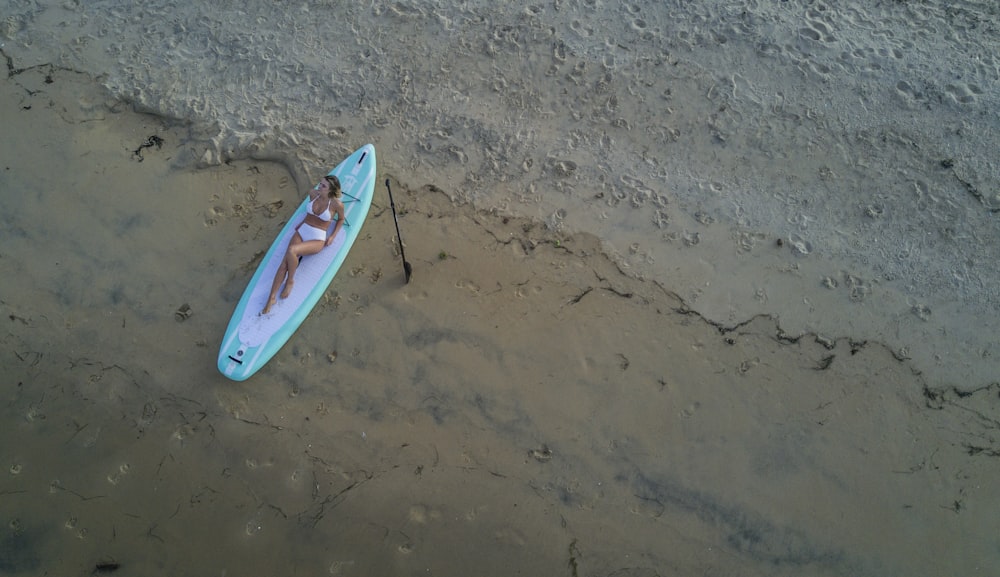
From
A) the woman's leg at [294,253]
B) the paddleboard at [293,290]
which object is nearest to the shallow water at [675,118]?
the paddleboard at [293,290]

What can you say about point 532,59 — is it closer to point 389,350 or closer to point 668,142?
point 668,142

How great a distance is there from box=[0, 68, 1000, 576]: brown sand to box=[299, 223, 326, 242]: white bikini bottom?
1.36 ft

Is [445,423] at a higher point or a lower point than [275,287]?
lower

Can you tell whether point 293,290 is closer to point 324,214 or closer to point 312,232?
point 312,232

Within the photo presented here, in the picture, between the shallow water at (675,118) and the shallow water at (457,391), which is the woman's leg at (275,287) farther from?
the shallow water at (675,118)

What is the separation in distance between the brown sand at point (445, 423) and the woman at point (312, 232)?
1.27 feet

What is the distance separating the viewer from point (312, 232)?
18.3 feet

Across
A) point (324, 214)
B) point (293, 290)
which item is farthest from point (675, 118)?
point (293, 290)

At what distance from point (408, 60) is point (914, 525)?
6.41m

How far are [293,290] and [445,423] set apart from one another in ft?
6.02

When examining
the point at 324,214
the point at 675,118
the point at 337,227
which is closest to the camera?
the point at 324,214

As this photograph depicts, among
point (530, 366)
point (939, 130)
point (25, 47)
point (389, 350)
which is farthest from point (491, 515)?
point (25, 47)

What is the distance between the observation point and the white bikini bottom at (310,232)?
557cm

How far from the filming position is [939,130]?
6211 mm
